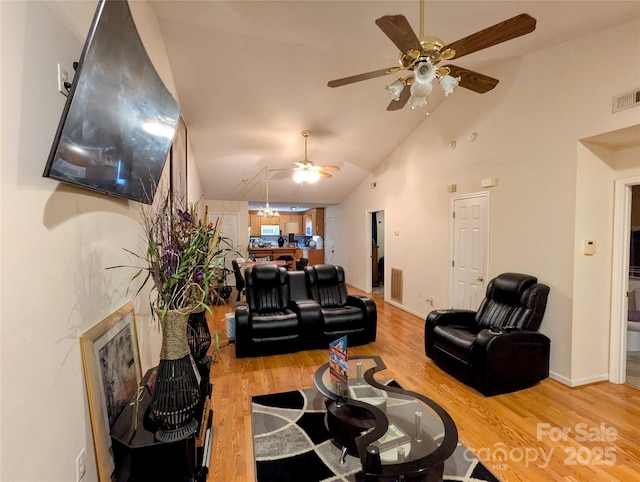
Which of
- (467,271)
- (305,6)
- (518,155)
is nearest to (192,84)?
(305,6)

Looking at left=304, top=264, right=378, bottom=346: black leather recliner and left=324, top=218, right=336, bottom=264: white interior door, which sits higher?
left=324, top=218, right=336, bottom=264: white interior door

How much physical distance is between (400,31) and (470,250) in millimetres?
3198

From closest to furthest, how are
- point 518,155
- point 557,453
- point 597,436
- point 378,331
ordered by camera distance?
1. point 557,453
2. point 597,436
3. point 518,155
4. point 378,331

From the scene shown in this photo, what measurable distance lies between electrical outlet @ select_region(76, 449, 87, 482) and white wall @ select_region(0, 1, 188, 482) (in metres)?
0.03

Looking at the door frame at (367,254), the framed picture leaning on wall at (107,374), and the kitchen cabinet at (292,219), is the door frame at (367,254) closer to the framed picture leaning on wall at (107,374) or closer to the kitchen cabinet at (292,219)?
the kitchen cabinet at (292,219)

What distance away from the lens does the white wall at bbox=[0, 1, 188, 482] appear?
929 mm

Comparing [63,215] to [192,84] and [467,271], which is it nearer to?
[192,84]

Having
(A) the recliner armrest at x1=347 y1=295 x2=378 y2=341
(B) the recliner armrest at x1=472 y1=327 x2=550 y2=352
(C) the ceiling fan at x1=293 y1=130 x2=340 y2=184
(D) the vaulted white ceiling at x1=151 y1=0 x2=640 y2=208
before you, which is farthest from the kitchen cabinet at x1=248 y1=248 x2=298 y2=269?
(B) the recliner armrest at x1=472 y1=327 x2=550 y2=352

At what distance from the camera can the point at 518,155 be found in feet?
11.5

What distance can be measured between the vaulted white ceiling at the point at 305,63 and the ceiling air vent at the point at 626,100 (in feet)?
2.00

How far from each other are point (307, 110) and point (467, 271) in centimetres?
321

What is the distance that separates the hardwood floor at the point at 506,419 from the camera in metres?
1.98

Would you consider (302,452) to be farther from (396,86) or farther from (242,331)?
(396,86)

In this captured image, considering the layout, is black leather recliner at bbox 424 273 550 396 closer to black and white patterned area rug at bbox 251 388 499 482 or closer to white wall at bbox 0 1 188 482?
black and white patterned area rug at bbox 251 388 499 482
